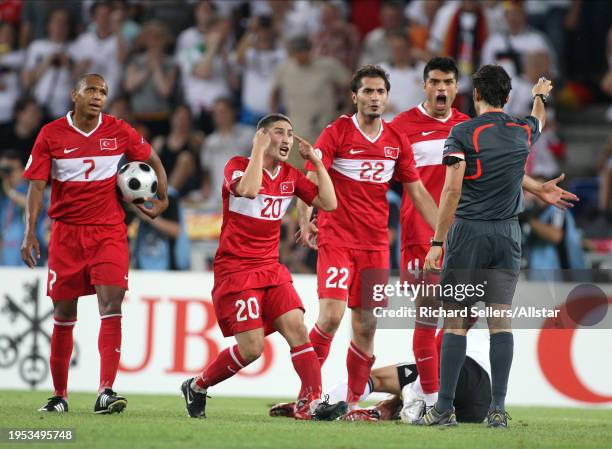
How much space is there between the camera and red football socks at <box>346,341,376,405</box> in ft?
28.2

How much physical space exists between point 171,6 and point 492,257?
34.3 feet

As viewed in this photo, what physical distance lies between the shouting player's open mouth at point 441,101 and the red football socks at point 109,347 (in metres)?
2.90

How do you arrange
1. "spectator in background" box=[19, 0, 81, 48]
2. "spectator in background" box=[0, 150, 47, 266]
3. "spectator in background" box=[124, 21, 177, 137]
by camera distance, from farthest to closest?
"spectator in background" box=[19, 0, 81, 48]
"spectator in background" box=[124, 21, 177, 137]
"spectator in background" box=[0, 150, 47, 266]

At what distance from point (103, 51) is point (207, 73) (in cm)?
160

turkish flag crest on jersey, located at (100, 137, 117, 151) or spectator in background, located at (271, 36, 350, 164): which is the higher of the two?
spectator in background, located at (271, 36, 350, 164)

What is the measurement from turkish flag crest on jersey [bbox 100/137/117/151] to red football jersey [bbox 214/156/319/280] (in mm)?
1084

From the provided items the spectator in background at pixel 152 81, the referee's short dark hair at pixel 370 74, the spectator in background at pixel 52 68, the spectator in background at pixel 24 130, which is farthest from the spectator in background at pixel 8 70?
the referee's short dark hair at pixel 370 74

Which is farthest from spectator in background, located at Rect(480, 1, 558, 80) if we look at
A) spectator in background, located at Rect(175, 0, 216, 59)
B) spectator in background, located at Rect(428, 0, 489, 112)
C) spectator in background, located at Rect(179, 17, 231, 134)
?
spectator in background, located at Rect(175, 0, 216, 59)

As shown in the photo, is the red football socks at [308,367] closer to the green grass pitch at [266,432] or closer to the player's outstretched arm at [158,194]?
the green grass pitch at [266,432]

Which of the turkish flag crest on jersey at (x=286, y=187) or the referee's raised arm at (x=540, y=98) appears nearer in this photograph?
the referee's raised arm at (x=540, y=98)

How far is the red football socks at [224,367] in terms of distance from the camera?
7.90 m

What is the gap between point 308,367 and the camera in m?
7.85

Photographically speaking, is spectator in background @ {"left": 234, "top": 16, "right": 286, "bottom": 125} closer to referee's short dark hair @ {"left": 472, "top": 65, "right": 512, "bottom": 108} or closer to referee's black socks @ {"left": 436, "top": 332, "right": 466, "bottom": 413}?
referee's short dark hair @ {"left": 472, "top": 65, "right": 512, "bottom": 108}

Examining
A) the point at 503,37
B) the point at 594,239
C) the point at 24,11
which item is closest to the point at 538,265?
the point at 594,239
